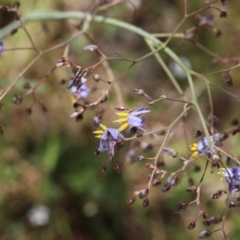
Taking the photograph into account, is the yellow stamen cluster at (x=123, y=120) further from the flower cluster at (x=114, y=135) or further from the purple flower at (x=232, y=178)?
the purple flower at (x=232, y=178)

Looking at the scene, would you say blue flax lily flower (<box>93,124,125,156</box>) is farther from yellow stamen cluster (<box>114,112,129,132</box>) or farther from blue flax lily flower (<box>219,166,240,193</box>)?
blue flax lily flower (<box>219,166,240,193</box>)

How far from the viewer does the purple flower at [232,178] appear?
6.02 ft

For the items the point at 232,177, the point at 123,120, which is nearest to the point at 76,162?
the point at 123,120

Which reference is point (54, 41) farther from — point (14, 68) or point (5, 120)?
point (5, 120)

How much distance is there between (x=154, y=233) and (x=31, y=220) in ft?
3.01

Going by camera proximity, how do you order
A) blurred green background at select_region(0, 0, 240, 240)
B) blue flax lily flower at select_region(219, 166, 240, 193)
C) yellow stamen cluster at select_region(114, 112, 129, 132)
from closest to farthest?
blue flax lily flower at select_region(219, 166, 240, 193)
yellow stamen cluster at select_region(114, 112, 129, 132)
blurred green background at select_region(0, 0, 240, 240)

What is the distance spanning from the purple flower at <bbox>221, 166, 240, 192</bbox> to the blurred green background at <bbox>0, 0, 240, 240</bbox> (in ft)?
4.79

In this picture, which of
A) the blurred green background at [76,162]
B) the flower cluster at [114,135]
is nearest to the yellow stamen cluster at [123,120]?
the flower cluster at [114,135]

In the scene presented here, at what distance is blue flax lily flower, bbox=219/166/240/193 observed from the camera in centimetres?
183

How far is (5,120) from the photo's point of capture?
11.7ft

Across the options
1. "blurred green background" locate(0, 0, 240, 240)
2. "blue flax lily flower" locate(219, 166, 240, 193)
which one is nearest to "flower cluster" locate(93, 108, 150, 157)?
"blue flax lily flower" locate(219, 166, 240, 193)

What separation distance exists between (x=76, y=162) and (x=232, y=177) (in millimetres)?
1900

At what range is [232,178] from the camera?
185 cm

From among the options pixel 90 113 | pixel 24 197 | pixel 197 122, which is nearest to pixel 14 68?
pixel 90 113
